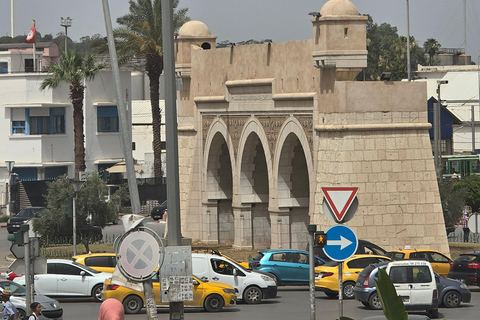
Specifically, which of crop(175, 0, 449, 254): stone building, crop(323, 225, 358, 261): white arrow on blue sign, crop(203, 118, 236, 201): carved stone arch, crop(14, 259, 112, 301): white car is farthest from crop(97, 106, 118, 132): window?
crop(323, 225, 358, 261): white arrow on blue sign

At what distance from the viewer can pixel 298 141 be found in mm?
31734

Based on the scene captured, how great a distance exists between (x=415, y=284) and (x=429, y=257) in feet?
18.6

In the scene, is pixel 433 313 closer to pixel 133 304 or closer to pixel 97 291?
pixel 133 304

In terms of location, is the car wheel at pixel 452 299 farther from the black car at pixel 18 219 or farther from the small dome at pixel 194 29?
the black car at pixel 18 219

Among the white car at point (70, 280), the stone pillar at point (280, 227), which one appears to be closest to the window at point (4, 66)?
the stone pillar at point (280, 227)

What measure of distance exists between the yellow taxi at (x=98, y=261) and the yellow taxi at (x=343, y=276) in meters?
5.25

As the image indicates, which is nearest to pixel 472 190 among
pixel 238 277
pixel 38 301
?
pixel 238 277

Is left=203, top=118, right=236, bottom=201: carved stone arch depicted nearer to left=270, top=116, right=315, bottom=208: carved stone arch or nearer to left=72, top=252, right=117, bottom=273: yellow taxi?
left=270, top=116, right=315, bottom=208: carved stone arch

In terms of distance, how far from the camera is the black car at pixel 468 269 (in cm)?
2434

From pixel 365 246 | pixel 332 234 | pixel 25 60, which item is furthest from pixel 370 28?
pixel 332 234

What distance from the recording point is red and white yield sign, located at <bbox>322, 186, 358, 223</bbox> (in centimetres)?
1338

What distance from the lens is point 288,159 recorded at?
31859 millimetres

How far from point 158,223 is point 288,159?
1621cm

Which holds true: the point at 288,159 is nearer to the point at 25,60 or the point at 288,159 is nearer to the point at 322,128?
the point at 322,128
